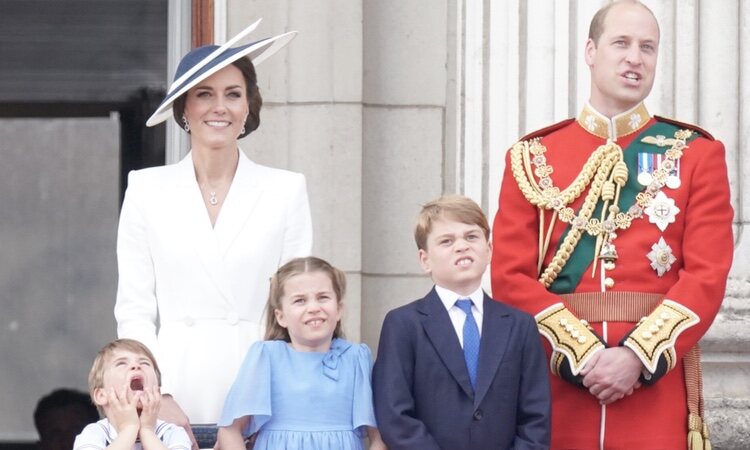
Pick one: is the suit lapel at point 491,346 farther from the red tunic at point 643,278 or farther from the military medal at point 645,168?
the military medal at point 645,168

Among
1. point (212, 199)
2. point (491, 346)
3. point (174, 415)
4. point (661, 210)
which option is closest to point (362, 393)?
point (491, 346)

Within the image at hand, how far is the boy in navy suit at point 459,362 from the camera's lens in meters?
4.94

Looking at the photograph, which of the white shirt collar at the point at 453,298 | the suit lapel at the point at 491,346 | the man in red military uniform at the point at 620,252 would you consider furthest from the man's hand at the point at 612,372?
the white shirt collar at the point at 453,298

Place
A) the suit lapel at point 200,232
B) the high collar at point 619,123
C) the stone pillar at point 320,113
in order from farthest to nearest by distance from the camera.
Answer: the stone pillar at point 320,113
the high collar at point 619,123
the suit lapel at point 200,232

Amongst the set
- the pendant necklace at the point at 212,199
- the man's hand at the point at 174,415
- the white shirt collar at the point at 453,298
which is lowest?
the man's hand at the point at 174,415

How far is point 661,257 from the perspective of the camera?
512 cm

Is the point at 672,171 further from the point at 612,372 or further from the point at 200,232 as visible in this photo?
the point at 200,232

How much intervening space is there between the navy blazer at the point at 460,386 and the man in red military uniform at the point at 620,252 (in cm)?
13

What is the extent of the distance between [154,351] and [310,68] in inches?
80.9

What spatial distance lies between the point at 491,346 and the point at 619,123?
2.50 ft

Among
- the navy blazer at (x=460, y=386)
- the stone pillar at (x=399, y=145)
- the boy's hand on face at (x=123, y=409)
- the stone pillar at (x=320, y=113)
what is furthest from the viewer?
the stone pillar at (x=399, y=145)

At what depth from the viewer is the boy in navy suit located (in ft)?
16.2

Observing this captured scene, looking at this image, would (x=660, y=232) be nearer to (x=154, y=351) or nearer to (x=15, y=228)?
(x=154, y=351)

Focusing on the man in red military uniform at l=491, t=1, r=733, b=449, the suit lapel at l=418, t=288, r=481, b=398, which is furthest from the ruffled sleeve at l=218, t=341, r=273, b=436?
the man in red military uniform at l=491, t=1, r=733, b=449
